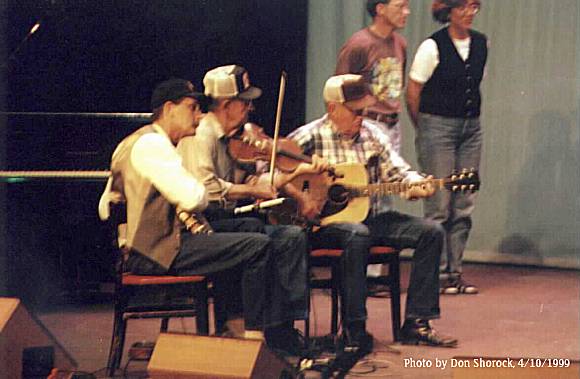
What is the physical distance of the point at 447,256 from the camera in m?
5.25

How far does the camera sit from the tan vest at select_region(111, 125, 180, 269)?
446cm

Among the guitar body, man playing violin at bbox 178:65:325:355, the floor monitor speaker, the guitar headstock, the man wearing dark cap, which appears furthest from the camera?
the guitar headstock

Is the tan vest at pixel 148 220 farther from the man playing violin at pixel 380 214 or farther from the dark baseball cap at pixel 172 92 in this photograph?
the man playing violin at pixel 380 214

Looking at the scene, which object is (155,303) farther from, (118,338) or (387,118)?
(387,118)

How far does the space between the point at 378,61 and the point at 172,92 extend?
0.98 meters

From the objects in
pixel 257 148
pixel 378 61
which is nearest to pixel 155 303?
pixel 257 148

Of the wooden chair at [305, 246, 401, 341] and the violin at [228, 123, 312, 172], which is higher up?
the violin at [228, 123, 312, 172]

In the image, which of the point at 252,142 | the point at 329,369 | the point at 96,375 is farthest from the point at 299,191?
the point at 96,375

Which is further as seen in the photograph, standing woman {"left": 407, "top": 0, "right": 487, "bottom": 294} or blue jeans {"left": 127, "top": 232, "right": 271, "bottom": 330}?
standing woman {"left": 407, "top": 0, "right": 487, "bottom": 294}

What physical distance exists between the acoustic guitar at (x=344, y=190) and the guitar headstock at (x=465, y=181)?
216mm

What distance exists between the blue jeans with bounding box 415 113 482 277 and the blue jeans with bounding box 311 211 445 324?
0.84 ft

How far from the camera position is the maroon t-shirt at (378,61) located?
5008 millimetres

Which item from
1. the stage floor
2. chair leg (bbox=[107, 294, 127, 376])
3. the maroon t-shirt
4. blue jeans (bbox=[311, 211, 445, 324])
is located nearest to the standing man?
the maroon t-shirt

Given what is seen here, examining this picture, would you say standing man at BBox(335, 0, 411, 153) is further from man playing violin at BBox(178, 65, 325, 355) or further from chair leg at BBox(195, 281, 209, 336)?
chair leg at BBox(195, 281, 209, 336)
